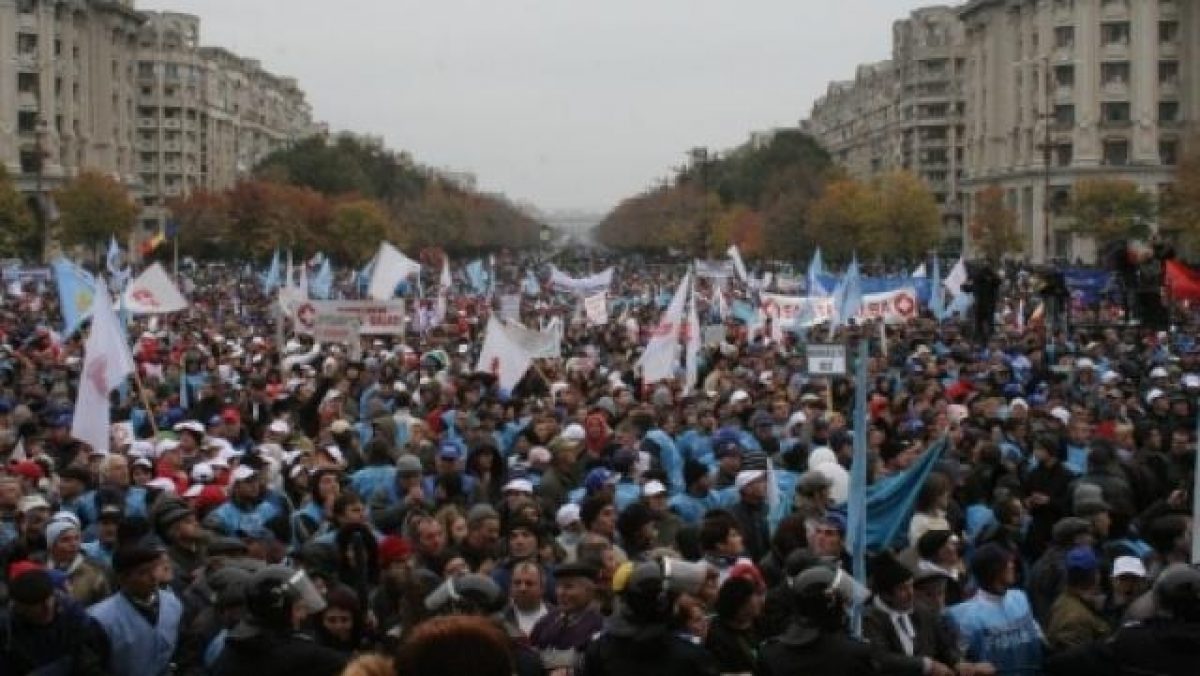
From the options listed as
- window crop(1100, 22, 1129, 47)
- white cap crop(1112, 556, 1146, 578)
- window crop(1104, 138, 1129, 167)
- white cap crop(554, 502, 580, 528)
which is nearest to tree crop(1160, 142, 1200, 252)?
window crop(1104, 138, 1129, 167)

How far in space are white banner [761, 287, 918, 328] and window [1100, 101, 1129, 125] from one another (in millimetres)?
65743

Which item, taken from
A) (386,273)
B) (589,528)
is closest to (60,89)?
(386,273)

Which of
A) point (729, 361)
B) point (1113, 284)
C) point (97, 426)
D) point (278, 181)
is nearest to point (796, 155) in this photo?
point (278, 181)

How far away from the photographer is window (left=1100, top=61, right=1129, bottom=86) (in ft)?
307

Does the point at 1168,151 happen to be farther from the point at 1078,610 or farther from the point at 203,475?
the point at 1078,610

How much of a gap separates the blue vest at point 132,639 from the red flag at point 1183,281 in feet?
77.0

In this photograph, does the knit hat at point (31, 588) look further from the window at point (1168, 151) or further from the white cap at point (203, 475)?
→ the window at point (1168, 151)

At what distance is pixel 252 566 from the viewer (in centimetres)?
845

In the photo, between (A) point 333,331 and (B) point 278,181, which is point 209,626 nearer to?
(A) point 333,331

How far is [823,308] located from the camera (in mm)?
30562

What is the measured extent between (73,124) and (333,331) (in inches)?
3386

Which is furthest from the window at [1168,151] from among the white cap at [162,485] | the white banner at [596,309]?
the white cap at [162,485]

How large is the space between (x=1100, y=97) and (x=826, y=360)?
7880 centimetres

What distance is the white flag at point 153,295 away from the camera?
2852 centimetres
